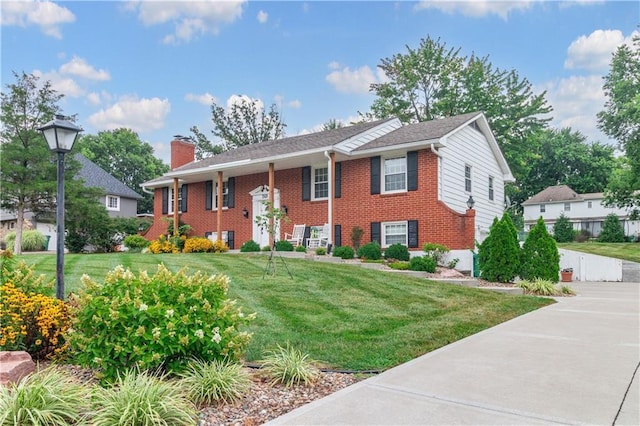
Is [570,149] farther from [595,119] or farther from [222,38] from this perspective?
[222,38]

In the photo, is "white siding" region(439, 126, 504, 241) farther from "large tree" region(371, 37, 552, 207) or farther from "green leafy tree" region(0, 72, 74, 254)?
"green leafy tree" region(0, 72, 74, 254)

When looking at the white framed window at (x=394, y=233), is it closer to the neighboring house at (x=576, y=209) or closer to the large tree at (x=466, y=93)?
the large tree at (x=466, y=93)

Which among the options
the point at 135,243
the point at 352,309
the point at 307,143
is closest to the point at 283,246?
the point at 307,143

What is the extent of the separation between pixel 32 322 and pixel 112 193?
31.6 meters

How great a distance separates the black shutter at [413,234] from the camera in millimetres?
14984

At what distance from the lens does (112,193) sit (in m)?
33.4

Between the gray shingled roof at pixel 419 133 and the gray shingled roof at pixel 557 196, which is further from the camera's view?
the gray shingled roof at pixel 557 196

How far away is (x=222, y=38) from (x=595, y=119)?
27.4m

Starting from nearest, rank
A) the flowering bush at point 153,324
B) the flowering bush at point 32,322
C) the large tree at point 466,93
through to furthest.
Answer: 1. the flowering bush at point 153,324
2. the flowering bush at point 32,322
3. the large tree at point 466,93

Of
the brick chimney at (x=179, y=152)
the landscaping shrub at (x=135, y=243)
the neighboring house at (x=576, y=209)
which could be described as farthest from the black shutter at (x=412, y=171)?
the neighboring house at (x=576, y=209)

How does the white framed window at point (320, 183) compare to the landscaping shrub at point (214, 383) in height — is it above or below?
above

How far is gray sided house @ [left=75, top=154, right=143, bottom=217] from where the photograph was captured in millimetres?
33344

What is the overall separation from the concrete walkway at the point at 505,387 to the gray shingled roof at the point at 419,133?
32.0ft

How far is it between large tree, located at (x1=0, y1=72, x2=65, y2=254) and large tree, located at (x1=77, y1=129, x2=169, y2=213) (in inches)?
1166
